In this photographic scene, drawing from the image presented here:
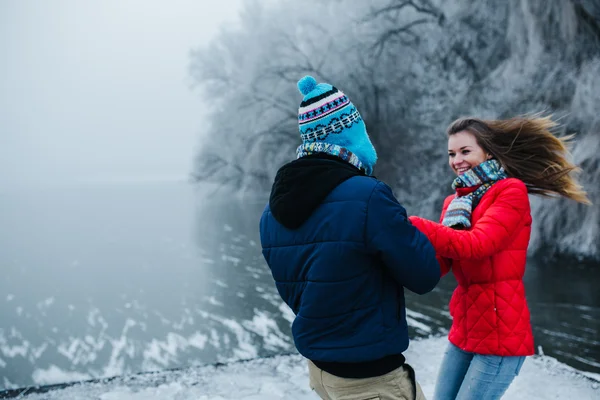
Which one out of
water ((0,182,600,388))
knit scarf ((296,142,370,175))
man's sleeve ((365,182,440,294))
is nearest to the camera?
man's sleeve ((365,182,440,294))

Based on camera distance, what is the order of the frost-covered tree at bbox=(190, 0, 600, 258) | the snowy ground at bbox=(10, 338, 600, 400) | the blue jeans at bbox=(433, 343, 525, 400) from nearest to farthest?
the blue jeans at bbox=(433, 343, 525, 400) < the snowy ground at bbox=(10, 338, 600, 400) < the frost-covered tree at bbox=(190, 0, 600, 258)

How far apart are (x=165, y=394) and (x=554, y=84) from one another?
8224mm

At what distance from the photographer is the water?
754cm

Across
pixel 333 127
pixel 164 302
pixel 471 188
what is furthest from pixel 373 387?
pixel 164 302

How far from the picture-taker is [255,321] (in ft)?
28.7

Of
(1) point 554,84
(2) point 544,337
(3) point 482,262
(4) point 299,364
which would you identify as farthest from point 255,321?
(3) point 482,262

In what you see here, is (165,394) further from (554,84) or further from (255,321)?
(554,84)

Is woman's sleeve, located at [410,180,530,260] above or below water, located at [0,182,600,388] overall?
above

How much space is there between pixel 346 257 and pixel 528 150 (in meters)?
1.08

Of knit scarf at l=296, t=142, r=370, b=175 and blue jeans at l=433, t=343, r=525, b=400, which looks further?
blue jeans at l=433, t=343, r=525, b=400

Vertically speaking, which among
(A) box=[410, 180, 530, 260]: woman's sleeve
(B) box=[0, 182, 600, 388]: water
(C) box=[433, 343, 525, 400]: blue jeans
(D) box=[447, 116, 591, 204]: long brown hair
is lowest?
(B) box=[0, 182, 600, 388]: water

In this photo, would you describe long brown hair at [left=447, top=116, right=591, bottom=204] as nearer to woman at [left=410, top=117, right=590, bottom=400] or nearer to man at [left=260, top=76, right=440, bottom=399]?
woman at [left=410, top=117, right=590, bottom=400]

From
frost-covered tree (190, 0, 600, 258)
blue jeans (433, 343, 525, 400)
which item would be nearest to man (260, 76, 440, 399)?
blue jeans (433, 343, 525, 400)

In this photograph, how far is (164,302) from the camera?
34.0 feet
